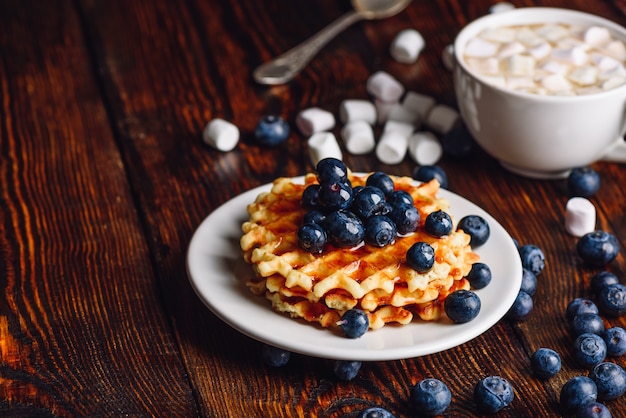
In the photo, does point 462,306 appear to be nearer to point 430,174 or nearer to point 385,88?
point 430,174

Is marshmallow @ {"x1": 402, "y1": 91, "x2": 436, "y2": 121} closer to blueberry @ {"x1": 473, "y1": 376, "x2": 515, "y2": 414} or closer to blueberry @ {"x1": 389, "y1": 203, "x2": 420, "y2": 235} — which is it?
blueberry @ {"x1": 389, "y1": 203, "x2": 420, "y2": 235}

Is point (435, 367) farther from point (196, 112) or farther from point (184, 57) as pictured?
point (184, 57)

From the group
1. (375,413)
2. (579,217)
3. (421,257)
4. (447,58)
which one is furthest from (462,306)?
(447,58)

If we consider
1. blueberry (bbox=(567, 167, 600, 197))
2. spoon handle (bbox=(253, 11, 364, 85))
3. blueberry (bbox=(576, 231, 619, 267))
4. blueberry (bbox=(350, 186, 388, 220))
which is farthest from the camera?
spoon handle (bbox=(253, 11, 364, 85))

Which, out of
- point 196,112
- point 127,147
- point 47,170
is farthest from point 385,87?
point 47,170

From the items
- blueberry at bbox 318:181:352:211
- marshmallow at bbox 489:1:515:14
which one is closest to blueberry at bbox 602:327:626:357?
blueberry at bbox 318:181:352:211

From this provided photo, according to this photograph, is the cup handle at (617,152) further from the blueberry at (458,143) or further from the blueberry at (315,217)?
the blueberry at (315,217)
